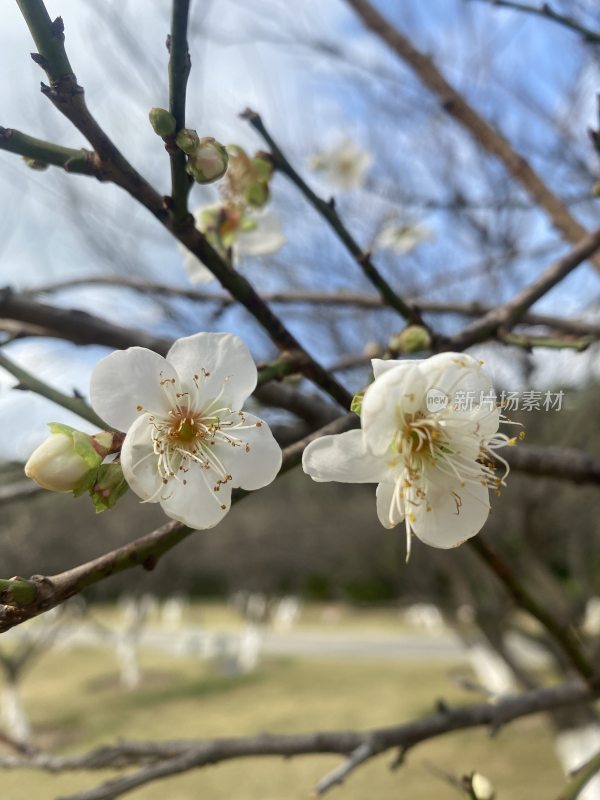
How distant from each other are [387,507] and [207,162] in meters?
0.33

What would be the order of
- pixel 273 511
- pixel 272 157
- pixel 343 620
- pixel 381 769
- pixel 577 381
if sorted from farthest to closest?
pixel 343 620
pixel 273 511
pixel 381 769
pixel 577 381
pixel 272 157

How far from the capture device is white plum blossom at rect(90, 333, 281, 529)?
0.58 metres

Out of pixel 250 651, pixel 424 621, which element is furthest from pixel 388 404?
pixel 424 621

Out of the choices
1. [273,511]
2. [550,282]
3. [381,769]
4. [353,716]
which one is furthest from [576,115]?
[273,511]

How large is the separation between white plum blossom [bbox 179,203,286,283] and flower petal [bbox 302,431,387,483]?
1.82ft

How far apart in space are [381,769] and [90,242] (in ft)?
17.9

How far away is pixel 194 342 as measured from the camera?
62 centimetres

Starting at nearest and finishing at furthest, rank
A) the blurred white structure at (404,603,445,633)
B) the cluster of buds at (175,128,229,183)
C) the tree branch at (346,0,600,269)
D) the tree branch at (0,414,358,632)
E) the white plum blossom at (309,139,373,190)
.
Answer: the tree branch at (0,414,358,632) → the cluster of buds at (175,128,229,183) → the tree branch at (346,0,600,269) → the white plum blossom at (309,139,373,190) → the blurred white structure at (404,603,445,633)

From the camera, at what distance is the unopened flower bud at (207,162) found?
560mm

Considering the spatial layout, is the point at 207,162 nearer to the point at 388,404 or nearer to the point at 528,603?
the point at 388,404

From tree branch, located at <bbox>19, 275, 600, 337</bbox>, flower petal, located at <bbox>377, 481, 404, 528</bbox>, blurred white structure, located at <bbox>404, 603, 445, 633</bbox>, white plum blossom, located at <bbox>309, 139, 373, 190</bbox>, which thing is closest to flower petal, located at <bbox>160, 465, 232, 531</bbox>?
flower petal, located at <bbox>377, 481, 404, 528</bbox>

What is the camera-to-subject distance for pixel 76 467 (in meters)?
0.55

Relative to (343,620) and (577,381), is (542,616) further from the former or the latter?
(343,620)

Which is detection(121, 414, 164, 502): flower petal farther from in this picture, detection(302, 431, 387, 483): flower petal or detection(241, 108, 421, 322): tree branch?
detection(241, 108, 421, 322): tree branch
